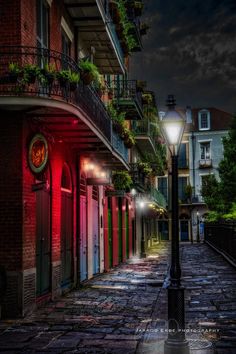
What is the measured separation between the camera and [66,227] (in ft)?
49.8

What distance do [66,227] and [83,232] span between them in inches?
92.2

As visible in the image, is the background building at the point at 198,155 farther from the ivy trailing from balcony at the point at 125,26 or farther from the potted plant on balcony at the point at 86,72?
the potted plant on balcony at the point at 86,72

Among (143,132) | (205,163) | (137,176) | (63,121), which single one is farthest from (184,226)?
(63,121)

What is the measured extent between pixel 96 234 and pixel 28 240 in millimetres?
9015

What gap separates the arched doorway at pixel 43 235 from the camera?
12250 mm

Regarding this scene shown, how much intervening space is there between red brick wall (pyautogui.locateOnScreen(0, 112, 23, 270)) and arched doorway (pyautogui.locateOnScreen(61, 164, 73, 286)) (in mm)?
3707

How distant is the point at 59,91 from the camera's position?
11.3m

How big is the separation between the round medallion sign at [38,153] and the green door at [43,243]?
516mm

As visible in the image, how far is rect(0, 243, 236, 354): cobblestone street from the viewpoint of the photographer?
836cm

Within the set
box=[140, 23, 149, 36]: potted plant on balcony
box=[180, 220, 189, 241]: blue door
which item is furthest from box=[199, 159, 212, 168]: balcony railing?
box=[140, 23, 149, 36]: potted plant on balcony

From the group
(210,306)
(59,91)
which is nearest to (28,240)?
(59,91)

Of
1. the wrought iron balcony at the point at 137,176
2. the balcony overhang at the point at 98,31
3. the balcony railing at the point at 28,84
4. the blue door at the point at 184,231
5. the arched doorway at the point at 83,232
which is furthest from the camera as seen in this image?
the blue door at the point at 184,231

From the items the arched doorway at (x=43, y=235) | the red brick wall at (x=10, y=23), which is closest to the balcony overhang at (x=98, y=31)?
the red brick wall at (x=10, y=23)

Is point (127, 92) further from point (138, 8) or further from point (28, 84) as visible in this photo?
point (28, 84)
